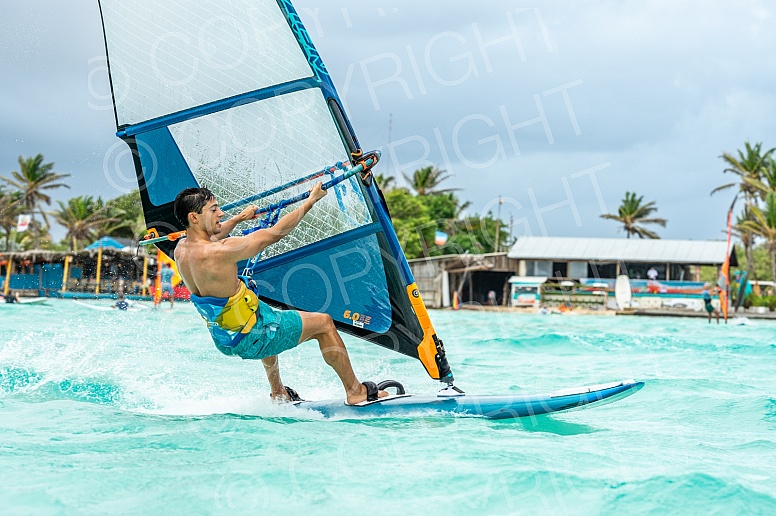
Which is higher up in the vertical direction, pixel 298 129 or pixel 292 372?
pixel 298 129

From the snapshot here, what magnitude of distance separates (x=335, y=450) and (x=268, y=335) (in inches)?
31.7

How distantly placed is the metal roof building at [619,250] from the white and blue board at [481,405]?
28.9 m

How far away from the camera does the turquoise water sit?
2797mm

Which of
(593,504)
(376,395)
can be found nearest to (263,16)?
(376,395)

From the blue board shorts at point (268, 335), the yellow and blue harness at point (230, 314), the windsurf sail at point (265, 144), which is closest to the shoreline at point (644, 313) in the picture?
the windsurf sail at point (265, 144)

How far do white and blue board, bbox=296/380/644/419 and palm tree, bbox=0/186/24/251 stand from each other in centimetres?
3562

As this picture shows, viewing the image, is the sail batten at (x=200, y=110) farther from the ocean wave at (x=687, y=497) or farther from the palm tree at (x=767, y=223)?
the palm tree at (x=767, y=223)

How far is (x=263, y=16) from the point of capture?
14.1 feet

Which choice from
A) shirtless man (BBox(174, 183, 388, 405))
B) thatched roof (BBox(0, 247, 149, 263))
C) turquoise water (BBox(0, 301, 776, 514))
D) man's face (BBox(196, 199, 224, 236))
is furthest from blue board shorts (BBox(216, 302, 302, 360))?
thatched roof (BBox(0, 247, 149, 263))

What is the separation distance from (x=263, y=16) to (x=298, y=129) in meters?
0.67

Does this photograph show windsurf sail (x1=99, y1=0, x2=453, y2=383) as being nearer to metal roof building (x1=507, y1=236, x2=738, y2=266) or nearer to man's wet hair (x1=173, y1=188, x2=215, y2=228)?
man's wet hair (x1=173, y1=188, x2=215, y2=228)

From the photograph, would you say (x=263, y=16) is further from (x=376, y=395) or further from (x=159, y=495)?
(x=159, y=495)

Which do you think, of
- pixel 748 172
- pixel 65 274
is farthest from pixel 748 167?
pixel 65 274

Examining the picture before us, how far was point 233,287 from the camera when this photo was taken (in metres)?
3.85
